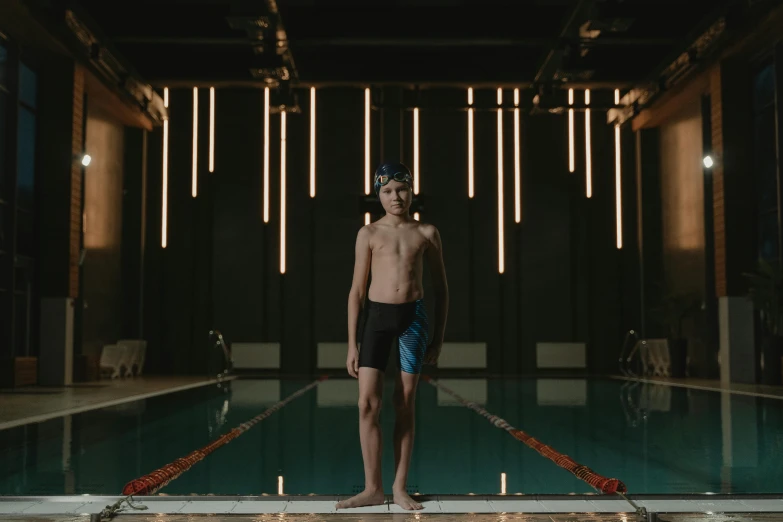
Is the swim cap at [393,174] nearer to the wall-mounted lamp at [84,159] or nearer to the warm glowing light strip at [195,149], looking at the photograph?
the wall-mounted lamp at [84,159]

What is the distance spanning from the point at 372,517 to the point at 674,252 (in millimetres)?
14995

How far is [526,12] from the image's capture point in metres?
13.9

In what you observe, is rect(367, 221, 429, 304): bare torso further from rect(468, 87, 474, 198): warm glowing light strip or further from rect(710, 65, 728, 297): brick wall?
rect(468, 87, 474, 198): warm glowing light strip

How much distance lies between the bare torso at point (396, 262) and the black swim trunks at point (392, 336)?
39 millimetres

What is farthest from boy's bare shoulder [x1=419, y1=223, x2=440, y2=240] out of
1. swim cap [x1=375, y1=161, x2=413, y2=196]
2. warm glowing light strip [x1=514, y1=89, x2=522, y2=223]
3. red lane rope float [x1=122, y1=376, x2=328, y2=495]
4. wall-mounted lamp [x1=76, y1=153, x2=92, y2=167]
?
warm glowing light strip [x1=514, y1=89, x2=522, y2=223]

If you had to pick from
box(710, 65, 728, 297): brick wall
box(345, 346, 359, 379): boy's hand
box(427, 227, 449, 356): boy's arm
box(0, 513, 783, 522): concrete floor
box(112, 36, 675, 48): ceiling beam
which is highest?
box(112, 36, 675, 48): ceiling beam

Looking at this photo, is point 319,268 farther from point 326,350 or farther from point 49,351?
point 49,351

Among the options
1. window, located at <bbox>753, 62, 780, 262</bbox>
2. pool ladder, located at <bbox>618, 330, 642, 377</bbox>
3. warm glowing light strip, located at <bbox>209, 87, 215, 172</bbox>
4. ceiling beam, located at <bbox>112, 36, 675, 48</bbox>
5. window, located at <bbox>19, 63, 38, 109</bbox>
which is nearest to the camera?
window, located at <bbox>753, 62, 780, 262</bbox>

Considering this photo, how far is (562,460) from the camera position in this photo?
457 centimetres

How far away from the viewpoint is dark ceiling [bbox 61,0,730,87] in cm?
1284

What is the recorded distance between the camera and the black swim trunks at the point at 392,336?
3.31 meters

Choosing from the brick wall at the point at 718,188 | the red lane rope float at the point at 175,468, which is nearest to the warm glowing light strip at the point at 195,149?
the brick wall at the point at 718,188

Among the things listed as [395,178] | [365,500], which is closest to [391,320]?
[395,178]

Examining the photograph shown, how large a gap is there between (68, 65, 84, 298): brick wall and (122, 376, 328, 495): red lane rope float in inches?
270
